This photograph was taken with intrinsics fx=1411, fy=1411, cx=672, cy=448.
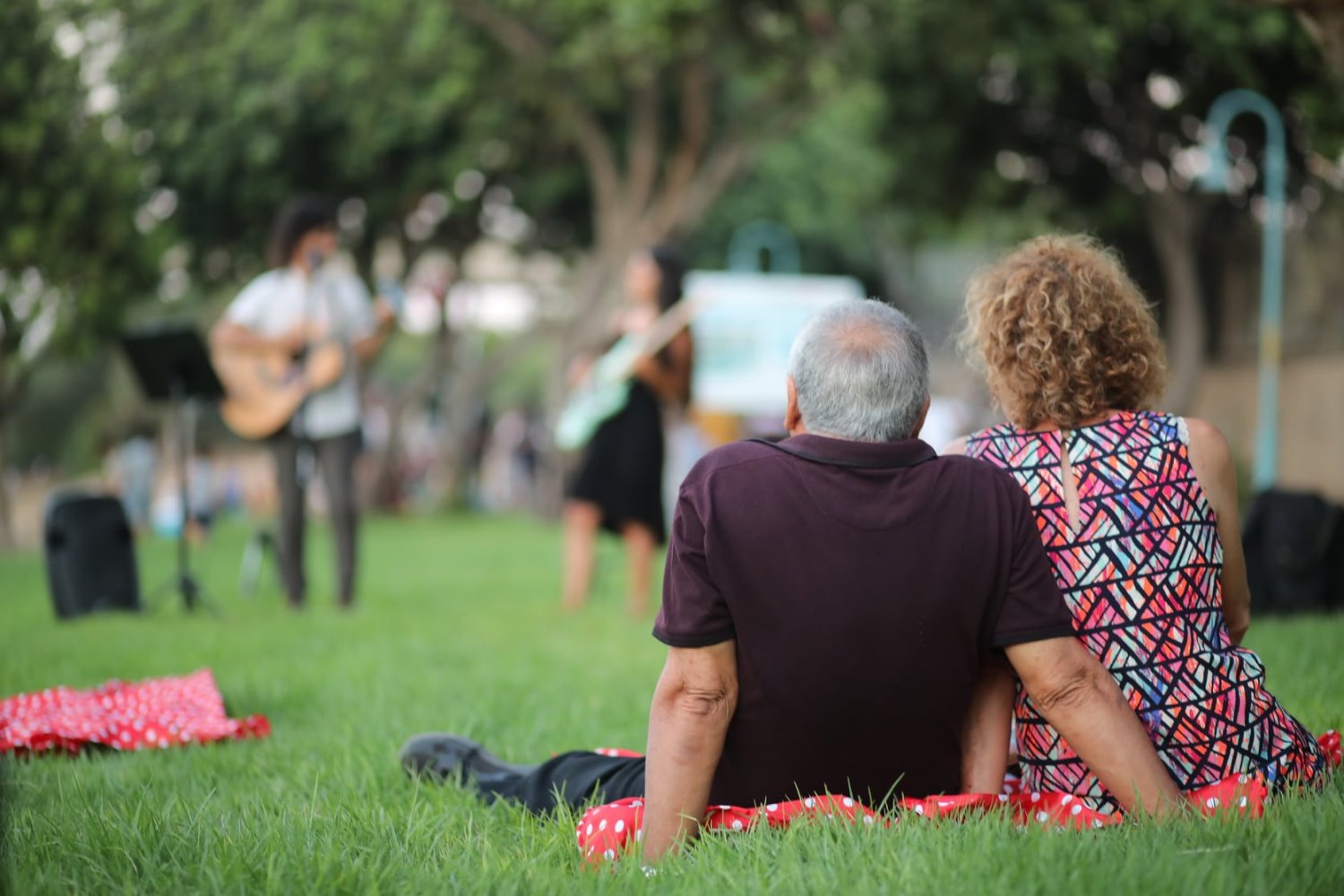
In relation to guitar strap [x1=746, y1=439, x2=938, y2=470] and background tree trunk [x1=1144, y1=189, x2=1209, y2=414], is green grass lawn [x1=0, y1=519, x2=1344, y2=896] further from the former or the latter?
background tree trunk [x1=1144, y1=189, x2=1209, y2=414]

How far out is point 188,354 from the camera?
30.3 ft

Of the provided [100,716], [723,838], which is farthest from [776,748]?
[100,716]

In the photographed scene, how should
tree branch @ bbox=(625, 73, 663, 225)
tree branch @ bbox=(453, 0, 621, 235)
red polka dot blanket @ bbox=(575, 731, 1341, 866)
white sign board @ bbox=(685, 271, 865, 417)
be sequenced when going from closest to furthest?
red polka dot blanket @ bbox=(575, 731, 1341, 866), tree branch @ bbox=(453, 0, 621, 235), tree branch @ bbox=(625, 73, 663, 225), white sign board @ bbox=(685, 271, 865, 417)

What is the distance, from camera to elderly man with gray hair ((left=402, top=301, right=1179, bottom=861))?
2957 mm

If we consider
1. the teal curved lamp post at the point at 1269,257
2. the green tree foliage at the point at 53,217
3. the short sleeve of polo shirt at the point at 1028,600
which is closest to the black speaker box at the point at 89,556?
the green tree foliage at the point at 53,217

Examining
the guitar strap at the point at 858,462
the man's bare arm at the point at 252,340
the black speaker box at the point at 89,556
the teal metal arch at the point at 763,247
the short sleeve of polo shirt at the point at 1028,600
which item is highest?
the teal metal arch at the point at 763,247

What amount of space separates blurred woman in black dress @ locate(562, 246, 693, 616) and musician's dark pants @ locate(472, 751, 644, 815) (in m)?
5.01

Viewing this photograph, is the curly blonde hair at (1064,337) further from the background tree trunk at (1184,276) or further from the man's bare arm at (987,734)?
the background tree trunk at (1184,276)

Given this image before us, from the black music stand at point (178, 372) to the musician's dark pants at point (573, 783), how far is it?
19.2 ft

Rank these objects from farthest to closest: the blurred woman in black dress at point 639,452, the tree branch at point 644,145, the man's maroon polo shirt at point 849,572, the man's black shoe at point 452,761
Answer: the tree branch at point 644,145
the blurred woman in black dress at point 639,452
the man's black shoe at point 452,761
the man's maroon polo shirt at point 849,572

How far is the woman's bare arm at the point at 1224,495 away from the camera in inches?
130

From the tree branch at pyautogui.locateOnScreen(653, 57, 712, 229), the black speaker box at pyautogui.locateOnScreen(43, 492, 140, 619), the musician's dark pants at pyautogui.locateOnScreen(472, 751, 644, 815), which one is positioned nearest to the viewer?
Result: the musician's dark pants at pyautogui.locateOnScreen(472, 751, 644, 815)

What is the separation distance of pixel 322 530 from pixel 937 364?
20396 millimetres

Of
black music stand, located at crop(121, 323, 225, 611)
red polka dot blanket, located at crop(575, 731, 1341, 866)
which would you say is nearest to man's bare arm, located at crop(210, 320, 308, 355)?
black music stand, located at crop(121, 323, 225, 611)
